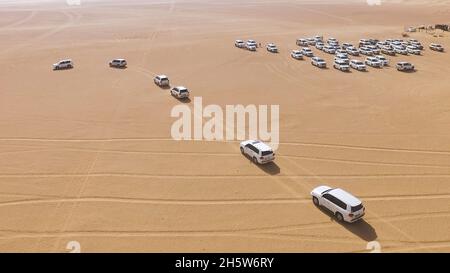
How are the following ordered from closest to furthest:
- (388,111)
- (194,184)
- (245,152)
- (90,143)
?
(194,184)
(245,152)
(90,143)
(388,111)

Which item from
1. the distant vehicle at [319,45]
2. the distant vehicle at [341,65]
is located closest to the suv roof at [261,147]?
the distant vehicle at [341,65]

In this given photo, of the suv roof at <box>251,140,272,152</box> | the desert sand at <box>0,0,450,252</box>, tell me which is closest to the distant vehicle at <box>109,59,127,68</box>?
the desert sand at <box>0,0,450,252</box>

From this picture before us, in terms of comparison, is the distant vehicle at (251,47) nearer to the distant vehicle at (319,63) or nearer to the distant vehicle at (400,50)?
the distant vehicle at (319,63)

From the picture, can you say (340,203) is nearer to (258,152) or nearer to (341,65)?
(258,152)

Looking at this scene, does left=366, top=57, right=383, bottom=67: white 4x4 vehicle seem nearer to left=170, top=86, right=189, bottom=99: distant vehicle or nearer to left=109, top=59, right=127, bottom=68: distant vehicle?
left=170, top=86, right=189, bottom=99: distant vehicle

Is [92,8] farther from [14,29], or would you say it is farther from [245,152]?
[245,152]
